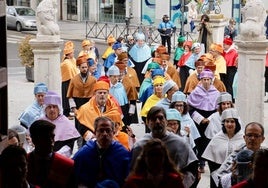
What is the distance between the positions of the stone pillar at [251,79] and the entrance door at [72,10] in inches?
1449

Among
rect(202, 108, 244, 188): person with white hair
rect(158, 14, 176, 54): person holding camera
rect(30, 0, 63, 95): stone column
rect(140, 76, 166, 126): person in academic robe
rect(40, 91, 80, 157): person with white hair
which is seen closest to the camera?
rect(202, 108, 244, 188): person with white hair

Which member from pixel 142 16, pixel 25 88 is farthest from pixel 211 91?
pixel 142 16

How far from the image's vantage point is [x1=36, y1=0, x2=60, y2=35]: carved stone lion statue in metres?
15.2

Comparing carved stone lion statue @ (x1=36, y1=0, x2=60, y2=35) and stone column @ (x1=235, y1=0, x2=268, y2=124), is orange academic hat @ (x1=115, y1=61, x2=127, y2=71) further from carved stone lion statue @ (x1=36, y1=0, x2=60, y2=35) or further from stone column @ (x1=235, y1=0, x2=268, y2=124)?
stone column @ (x1=235, y1=0, x2=268, y2=124)

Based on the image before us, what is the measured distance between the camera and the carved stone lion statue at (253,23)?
13648 mm

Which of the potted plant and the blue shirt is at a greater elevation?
the blue shirt

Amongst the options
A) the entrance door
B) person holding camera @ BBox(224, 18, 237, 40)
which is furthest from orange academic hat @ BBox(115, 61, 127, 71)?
the entrance door

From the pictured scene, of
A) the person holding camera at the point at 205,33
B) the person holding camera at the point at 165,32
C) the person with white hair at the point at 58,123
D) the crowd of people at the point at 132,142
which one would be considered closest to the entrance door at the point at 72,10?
the person holding camera at the point at 165,32

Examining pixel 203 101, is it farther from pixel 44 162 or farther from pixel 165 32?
A: pixel 165 32

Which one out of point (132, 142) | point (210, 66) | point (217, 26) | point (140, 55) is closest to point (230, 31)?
point (217, 26)

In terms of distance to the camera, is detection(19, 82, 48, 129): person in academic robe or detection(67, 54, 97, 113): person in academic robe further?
detection(67, 54, 97, 113): person in academic robe

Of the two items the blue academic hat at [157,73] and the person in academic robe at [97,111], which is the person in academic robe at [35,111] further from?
the blue academic hat at [157,73]

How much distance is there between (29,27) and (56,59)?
91.6 feet

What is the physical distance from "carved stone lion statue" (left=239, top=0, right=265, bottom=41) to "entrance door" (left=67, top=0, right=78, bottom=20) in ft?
120
